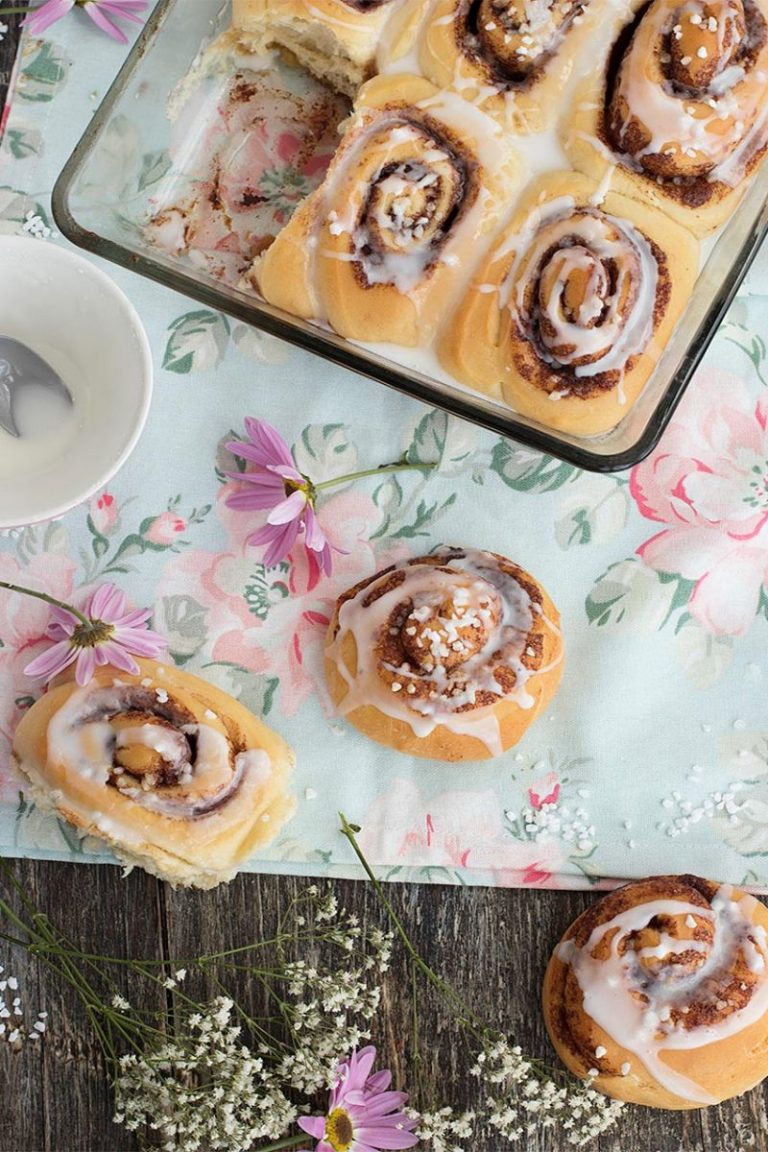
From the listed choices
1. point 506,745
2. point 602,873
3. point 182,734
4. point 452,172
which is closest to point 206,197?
point 452,172

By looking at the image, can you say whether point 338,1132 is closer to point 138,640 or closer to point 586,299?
point 138,640

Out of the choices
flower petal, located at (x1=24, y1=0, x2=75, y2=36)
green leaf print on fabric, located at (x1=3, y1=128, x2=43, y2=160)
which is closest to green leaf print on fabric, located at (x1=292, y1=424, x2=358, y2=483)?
green leaf print on fabric, located at (x1=3, y1=128, x2=43, y2=160)

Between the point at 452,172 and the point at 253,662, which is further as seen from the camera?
the point at 253,662

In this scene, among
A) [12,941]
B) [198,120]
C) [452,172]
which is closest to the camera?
[452,172]

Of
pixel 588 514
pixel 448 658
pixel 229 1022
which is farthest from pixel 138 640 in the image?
pixel 588 514

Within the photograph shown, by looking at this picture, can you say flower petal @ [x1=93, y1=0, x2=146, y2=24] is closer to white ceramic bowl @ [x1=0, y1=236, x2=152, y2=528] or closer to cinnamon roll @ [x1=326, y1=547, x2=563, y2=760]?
white ceramic bowl @ [x1=0, y1=236, x2=152, y2=528]

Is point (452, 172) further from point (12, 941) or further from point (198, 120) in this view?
point (12, 941)
